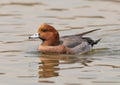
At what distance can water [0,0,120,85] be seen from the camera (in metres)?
13.6

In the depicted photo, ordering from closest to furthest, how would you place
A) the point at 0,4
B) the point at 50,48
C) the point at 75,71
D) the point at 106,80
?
the point at 106,80, the point at 75,71, the point at 50,48, the point at 0,4

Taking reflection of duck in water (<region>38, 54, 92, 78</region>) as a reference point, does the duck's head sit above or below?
above

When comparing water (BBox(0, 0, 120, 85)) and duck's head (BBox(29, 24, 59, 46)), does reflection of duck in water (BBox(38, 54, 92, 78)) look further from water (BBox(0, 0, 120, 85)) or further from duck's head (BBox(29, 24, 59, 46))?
duck's head (BBox(29, 24, 59, 46))

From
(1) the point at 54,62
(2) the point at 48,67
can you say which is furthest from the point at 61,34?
(2) the point at 48,67

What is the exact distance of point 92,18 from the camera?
20.5 metres

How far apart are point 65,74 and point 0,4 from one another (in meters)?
8.84

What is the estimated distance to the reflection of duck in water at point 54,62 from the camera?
46.2 ft

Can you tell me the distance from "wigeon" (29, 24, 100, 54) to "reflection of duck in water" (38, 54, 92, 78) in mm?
333

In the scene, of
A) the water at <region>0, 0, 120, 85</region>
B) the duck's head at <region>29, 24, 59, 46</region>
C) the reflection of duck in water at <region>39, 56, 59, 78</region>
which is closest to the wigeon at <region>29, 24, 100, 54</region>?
the duck's head at <region>29, 24, 59, 46</region>

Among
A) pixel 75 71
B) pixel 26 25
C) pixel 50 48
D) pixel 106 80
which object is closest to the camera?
pixel 106 80

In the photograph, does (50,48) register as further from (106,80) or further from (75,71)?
(106,80)

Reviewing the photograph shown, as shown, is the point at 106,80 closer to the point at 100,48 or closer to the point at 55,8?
the point at 100,48

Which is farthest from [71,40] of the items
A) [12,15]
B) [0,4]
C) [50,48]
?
[0,4]

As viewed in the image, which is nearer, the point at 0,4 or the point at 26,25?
the point at 26,25
